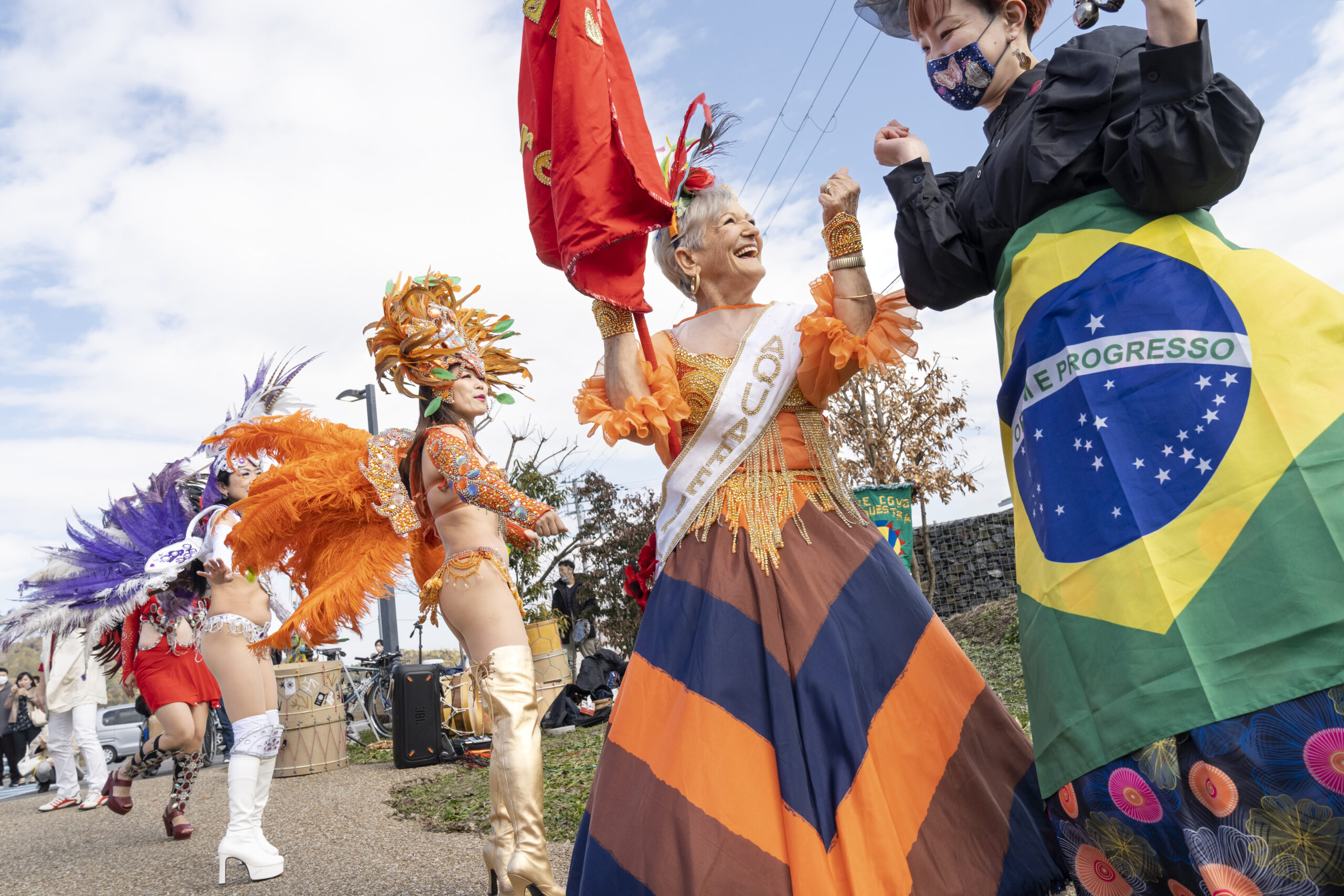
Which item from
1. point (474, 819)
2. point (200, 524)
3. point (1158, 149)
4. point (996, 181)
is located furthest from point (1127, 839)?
point (200, 524)

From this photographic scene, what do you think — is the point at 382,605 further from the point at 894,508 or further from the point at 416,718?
the point at 894,508

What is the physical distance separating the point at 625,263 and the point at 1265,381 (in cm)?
156

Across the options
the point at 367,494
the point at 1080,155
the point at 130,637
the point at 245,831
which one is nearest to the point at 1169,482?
the point at 1080,155

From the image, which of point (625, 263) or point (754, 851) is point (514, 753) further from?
point (625, 263)

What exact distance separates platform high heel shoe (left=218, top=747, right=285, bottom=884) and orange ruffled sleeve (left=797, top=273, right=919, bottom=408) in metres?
3.70

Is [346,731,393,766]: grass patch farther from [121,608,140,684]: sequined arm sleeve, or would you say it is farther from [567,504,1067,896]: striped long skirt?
[567,504,1067,896]: striped long skirt

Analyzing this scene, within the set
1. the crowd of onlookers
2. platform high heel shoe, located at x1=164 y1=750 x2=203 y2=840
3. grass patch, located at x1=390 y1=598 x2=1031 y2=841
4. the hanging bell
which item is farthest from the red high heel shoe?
the crowd of onlookers

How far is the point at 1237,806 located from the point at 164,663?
21.5ft

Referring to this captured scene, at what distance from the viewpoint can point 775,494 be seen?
237cm

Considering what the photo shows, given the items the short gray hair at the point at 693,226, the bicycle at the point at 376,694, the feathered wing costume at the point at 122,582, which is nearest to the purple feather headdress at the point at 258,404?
the feathered wing costume at the point at 122,582

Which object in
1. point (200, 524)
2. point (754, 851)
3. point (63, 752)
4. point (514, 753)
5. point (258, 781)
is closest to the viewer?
point (754, 851)

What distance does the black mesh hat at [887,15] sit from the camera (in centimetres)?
216

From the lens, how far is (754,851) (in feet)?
6.02

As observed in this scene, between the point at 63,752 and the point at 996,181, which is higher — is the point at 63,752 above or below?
below
